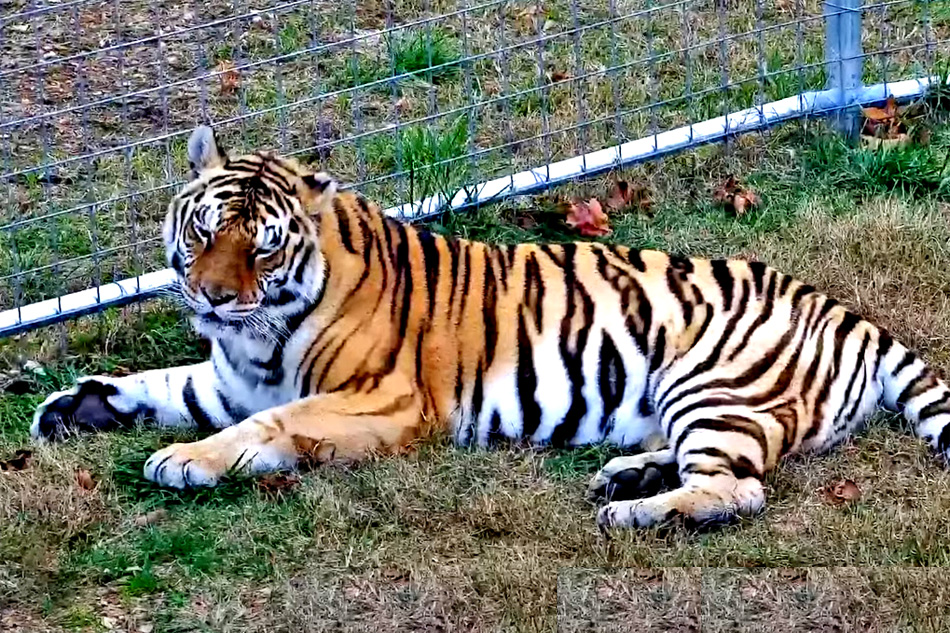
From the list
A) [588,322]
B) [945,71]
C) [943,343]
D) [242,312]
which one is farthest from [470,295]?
[945,71]

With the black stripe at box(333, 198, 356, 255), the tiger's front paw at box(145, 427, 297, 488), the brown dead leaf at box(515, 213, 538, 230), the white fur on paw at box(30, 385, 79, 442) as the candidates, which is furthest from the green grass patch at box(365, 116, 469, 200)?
the tiger's front paw at box(145, 427, 297, 488)

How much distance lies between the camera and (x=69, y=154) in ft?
21.5

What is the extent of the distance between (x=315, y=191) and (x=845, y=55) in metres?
2.62

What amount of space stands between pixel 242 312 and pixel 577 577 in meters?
1.23

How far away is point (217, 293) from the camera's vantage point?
4496 millimetres

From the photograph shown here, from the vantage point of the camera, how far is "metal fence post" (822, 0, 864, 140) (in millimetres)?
6348

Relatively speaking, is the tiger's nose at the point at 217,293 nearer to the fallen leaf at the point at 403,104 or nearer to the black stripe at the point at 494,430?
the black stripe at the point at 494,430

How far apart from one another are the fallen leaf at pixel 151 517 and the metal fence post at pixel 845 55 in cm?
336

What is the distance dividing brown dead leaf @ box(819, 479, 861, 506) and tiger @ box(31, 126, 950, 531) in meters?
0.15

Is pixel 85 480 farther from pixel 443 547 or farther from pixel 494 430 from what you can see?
pixel 494 430

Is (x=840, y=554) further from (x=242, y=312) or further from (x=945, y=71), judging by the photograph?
(x=945, y=71)

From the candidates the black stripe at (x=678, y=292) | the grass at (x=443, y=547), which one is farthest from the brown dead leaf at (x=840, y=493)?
the black stripe at (x=678, y=292)

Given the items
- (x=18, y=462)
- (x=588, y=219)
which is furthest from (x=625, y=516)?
(x=588, y=219)

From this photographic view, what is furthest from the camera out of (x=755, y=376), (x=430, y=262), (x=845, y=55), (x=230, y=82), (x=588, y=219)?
(x=230, y=82)
